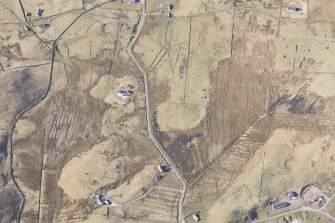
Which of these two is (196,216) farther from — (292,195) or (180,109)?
(180,109)

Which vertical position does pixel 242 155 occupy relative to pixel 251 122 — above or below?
below

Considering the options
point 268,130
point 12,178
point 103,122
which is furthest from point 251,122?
point 12,178

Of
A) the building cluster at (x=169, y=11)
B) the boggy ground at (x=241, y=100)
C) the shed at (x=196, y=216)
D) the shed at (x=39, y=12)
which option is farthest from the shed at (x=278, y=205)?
the shed at (x=39, y=12)

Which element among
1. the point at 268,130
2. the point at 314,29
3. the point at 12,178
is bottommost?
the point at 12,178

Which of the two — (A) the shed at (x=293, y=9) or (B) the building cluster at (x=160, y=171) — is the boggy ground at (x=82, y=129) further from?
(A) the shed at (x=293, y=9)

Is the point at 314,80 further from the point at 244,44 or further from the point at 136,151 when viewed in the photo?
the point at 136,151

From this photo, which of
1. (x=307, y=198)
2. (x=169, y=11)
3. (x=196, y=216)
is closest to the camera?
(x=196, y=216)

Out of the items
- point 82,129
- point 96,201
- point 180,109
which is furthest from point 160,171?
point 82,129

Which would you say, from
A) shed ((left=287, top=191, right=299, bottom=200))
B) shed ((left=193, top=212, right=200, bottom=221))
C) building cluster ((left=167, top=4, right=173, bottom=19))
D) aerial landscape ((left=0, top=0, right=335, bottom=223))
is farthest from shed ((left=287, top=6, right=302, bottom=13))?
shed ((left=193, top=212, right=200, bottom=221))
